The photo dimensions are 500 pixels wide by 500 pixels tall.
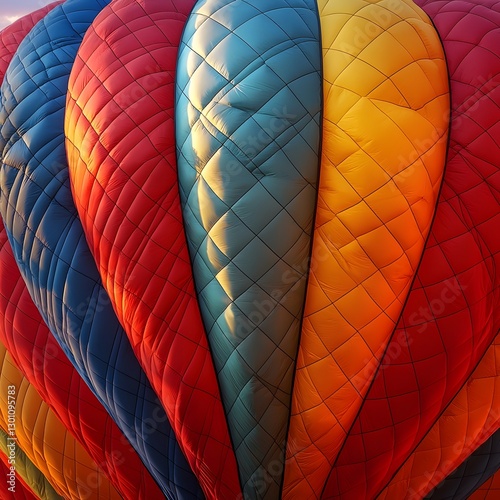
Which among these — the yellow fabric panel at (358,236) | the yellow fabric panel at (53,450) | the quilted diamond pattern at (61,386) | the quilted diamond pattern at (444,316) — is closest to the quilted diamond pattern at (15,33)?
the quilted diamond pattern at (61,386)

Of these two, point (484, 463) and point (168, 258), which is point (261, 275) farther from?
point (484, 463)

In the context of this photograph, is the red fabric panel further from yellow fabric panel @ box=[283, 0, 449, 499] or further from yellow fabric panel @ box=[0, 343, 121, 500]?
yellow fabric panel @ box=[283, 0, 449, 499]

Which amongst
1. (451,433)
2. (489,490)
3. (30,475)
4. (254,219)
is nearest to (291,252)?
(254,219)

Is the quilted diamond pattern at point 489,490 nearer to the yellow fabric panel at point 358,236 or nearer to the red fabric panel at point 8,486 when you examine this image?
the yellow fabric panel at point 358,236

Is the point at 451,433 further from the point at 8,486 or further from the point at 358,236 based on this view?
the point at 8,486

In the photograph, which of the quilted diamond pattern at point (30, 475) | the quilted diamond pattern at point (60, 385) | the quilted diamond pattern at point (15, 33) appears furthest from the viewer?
the quilted diamond pattern at point (15, 33)
